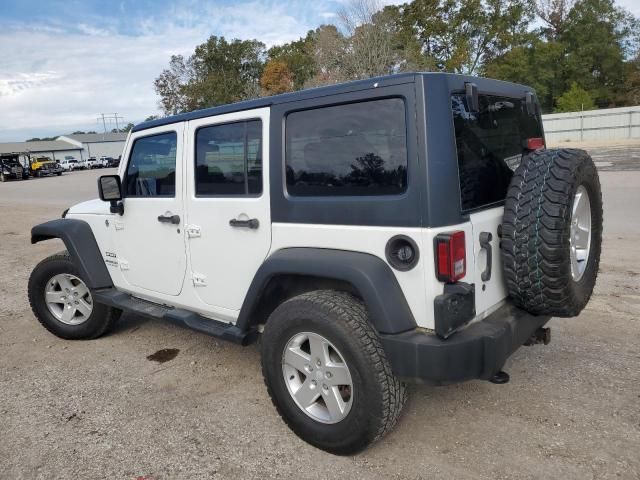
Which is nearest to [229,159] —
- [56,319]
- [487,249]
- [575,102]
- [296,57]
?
[487,249]

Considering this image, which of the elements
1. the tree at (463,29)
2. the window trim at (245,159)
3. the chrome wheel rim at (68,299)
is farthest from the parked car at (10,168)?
the window trim at (245,159)

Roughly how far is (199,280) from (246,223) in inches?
27.1

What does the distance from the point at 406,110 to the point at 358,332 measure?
112 centimetres

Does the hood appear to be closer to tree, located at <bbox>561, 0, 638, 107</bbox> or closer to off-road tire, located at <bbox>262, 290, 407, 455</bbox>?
off-road tire, located at <bbox>262, 290, 407, 455</bbox>

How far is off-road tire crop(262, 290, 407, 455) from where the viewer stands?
8.43ft

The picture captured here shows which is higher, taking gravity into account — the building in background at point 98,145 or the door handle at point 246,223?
the building in background at point 98,145

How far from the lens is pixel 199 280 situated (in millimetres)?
3598

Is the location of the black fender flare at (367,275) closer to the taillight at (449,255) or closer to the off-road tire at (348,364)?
the off-road tire at (348,364)

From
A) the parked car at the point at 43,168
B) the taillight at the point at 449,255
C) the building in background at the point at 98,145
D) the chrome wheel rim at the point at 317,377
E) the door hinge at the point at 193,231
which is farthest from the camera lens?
the building in background at the point at 98,145

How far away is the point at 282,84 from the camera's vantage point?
45.8 meters

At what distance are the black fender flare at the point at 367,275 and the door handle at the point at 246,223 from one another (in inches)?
13.7

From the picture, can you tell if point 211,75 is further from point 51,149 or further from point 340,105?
point 340,105

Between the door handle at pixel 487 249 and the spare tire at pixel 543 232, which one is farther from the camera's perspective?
Result: the door handle at pixel 487 249

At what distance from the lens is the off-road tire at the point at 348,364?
257 cm
